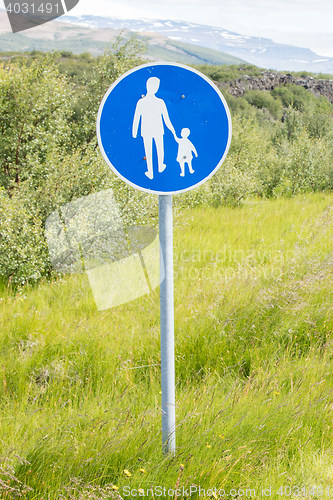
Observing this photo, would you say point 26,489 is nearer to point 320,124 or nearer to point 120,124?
point 120,124

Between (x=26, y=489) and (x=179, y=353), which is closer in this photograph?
(x=26, y=489)

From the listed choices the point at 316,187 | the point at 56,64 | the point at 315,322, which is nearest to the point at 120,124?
the point at 315,322

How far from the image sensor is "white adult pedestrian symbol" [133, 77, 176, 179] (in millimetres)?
1847

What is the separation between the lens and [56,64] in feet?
26.0

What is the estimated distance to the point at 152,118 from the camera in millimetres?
1851

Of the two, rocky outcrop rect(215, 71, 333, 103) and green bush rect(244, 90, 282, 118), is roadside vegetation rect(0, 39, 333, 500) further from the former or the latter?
rocky outcrop rect(215, 71, 333, 103)

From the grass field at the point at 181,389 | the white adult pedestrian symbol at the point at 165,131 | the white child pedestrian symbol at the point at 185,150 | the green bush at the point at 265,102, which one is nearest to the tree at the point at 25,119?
the grass field at the point at 181,389

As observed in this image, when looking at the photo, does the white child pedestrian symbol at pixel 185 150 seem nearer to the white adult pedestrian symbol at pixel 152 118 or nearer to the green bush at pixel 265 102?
the white adult pedestrian symbol at pixel 152 118

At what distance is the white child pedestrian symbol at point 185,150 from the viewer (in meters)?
1.90

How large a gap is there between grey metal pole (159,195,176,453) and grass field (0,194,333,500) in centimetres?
15

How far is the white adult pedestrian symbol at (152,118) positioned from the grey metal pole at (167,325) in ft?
0.97

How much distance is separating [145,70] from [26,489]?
88.4 inches

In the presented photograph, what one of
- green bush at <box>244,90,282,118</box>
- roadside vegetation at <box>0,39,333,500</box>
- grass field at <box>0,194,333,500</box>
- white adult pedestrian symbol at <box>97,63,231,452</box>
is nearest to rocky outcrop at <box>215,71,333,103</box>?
green bush at <box>244,90,282,118</box>

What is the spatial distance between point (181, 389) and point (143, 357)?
0.57 metres
